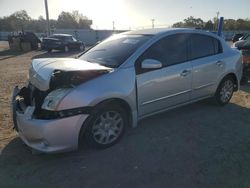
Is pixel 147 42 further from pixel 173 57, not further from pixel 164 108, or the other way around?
pixel 164 108

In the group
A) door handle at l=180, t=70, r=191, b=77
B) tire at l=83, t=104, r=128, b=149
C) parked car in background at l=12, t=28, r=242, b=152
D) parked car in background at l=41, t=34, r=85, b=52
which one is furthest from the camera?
parked car in background at l=41, t=34, r=85, b=52

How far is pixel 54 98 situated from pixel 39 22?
335ft

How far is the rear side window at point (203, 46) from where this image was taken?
5.20m

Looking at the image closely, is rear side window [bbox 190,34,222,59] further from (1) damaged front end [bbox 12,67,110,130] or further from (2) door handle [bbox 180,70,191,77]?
(1) damaged front end [bbox 12,67,110,130]

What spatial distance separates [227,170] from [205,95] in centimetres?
235

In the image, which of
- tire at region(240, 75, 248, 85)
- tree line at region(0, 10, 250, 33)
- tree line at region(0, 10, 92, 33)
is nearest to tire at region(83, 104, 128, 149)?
tire at region(240, 75, 248, 85)

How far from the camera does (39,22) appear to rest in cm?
9788

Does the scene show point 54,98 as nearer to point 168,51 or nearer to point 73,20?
point 168,51

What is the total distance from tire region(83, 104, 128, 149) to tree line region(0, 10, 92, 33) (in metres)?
88.7

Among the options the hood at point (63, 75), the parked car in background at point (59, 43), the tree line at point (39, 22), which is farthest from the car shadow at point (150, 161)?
the tree line at point (39, 22)

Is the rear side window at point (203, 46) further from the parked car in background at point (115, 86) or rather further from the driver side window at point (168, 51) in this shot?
the driver side window at point (168, 51)

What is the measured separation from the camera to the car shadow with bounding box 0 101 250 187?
328cm

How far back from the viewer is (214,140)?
14.3 feet

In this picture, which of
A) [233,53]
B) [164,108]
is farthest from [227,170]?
[233,53]
